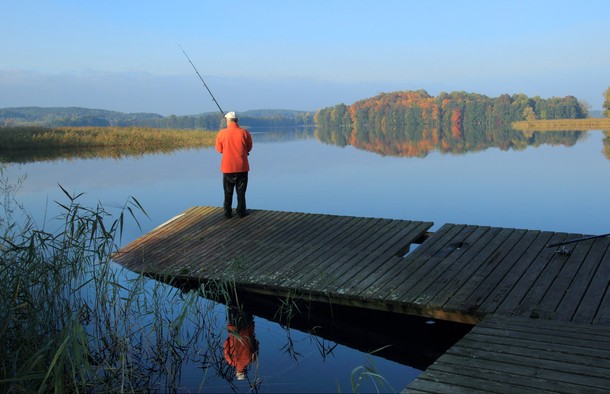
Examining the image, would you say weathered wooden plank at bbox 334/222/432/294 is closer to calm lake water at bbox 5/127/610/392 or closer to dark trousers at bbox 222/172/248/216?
calm lake water at bbox 5/127/610/392

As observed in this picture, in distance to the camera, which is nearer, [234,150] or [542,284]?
[542,284]

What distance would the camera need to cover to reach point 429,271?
207 inches

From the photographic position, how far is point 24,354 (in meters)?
3.79

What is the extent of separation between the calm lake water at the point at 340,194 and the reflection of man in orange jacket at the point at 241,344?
87mm

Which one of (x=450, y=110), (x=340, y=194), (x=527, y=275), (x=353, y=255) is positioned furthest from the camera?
(x=450, y=110)

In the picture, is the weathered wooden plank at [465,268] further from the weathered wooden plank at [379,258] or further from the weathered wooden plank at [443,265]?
the weathered wooden plank at [379,258]

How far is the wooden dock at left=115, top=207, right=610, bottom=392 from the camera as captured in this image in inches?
140

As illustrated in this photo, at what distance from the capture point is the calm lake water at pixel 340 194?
4.36 meters

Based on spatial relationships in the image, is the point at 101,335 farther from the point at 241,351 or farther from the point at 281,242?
the point at 281,242

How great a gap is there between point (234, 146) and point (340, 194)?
7106 mm

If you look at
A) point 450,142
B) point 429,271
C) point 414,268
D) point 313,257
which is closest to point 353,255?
point 313,257

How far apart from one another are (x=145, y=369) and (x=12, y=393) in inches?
49.1

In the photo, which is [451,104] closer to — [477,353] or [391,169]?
[391,169]

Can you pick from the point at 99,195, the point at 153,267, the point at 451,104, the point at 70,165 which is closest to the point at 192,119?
the point at 451,104
